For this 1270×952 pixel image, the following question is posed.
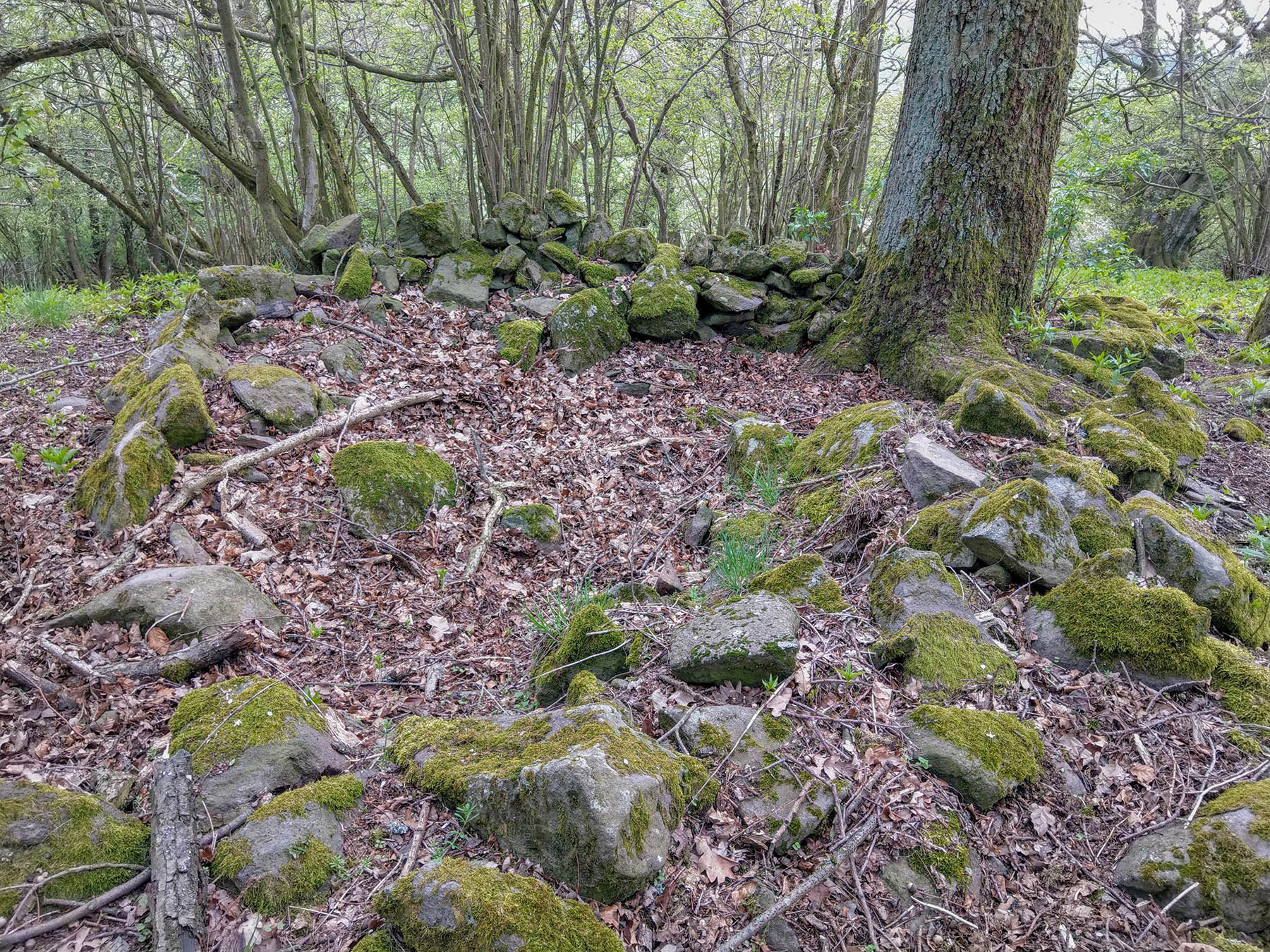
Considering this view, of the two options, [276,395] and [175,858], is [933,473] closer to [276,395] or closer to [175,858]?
[175,858]

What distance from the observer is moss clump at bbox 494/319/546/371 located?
674cm

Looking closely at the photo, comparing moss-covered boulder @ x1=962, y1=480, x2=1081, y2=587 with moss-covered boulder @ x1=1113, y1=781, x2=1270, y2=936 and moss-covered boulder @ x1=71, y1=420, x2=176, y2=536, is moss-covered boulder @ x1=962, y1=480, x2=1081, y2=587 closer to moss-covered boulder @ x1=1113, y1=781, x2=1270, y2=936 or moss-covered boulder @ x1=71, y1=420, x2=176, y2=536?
moss-covered boulder @ x1=1113, y1=781, x2=1270, y2=936

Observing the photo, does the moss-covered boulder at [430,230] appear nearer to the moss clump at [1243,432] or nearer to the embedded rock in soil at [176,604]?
the embedded rock in soil at [176,604]

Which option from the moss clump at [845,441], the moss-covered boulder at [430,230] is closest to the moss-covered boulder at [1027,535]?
the moss clump at [845,441]

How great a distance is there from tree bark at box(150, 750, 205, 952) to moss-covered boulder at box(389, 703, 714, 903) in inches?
27.8

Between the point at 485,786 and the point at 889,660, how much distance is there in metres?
1.76

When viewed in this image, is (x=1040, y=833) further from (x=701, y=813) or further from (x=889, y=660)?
(x=701, y=813)

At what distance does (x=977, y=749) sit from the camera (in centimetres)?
254

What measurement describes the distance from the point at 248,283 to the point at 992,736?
7170 mm

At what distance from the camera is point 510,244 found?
8.06 metres

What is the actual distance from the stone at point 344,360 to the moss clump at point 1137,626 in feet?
18.0

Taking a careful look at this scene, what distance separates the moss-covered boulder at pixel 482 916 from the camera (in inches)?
75.9

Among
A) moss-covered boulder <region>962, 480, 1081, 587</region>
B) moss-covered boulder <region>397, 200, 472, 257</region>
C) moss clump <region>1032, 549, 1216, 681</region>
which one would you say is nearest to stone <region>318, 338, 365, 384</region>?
moss-covered boulder <region>397, 200, 472, 257</region>

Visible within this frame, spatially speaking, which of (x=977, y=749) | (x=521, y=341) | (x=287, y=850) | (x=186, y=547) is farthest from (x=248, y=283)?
(x=977, y=749)
